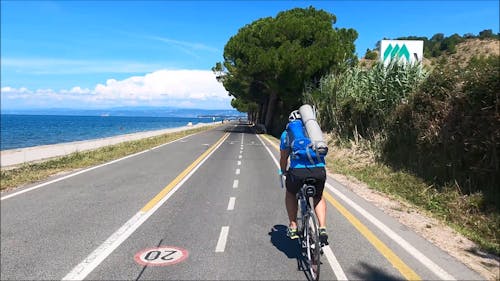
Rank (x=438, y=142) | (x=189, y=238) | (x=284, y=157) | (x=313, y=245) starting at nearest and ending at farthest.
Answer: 1. (x=313, y=245)
2. (x=284, y=157)
3. (x=189, y=238)
4. (x=438, y=142)

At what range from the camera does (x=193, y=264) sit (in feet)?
16.1

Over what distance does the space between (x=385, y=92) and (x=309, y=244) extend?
11.1m

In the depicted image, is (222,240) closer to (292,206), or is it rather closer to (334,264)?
(292,206)

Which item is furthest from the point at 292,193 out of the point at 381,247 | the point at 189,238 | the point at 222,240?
the point at 189,238

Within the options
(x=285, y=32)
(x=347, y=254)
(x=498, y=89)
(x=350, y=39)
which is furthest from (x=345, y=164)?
(x=350, y=39)

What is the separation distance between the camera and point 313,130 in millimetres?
4617

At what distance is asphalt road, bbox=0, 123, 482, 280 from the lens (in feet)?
15.4

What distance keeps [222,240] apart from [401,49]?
41.5 ft

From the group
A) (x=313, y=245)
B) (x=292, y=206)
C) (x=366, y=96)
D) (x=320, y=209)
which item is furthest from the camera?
(x=366, y=96)

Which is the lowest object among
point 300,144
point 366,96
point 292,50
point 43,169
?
point 43,169

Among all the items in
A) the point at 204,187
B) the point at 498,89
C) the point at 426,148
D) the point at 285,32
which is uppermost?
the point at 285,32

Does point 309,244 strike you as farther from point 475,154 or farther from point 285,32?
point 285,32

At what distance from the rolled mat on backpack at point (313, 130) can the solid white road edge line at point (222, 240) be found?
2042mm

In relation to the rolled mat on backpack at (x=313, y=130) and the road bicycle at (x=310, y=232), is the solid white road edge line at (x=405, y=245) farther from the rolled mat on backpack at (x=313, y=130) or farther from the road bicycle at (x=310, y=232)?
the rolled mat on backpack at (x=313, y=130)
